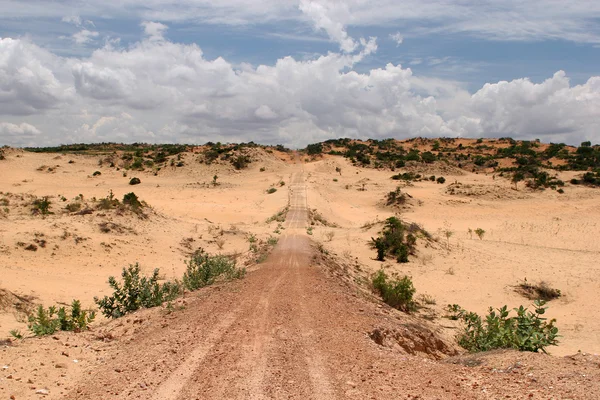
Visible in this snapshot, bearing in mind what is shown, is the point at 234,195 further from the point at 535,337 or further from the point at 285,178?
the point at 535,337

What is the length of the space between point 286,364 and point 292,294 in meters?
3.73

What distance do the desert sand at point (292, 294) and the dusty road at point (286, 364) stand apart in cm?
3

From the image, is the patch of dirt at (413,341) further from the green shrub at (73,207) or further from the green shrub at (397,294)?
the green shrub at (73,207)

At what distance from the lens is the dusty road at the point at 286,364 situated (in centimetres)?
525

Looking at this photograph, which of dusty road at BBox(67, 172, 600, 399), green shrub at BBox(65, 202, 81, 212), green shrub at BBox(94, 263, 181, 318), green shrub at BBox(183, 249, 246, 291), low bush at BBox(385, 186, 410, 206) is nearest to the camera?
dusty road at BBox(67, 172, 600, 399)

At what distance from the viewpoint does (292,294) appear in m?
9.80

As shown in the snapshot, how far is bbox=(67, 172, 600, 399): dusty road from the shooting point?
207 inches

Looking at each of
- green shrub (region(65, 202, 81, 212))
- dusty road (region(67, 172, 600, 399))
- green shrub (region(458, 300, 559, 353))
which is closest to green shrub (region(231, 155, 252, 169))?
green shrub (region(65, 202, 81, 212))

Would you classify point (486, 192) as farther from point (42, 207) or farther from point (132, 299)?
point (132, 299)

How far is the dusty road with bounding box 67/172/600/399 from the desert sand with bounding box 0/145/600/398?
3 cm

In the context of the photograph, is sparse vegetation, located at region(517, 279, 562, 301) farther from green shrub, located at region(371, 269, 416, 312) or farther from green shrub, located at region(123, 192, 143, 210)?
green shrub, located at region(123, 192, 143, 210)

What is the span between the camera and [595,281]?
1731 centimetres

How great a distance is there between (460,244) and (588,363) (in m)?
18.0

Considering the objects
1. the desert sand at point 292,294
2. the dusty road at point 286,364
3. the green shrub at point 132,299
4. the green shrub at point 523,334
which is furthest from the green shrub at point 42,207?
the green shrub at point 523,334
